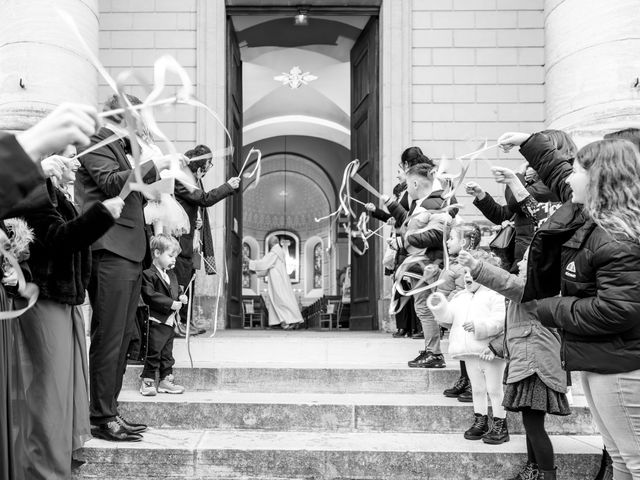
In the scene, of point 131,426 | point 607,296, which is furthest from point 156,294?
point 607,296

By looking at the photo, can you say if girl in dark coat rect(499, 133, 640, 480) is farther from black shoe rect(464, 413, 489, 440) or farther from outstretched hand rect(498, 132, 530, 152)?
black shoe rect(464, 413, 489, 440)

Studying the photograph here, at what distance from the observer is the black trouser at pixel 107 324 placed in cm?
389

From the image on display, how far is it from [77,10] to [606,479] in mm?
6464

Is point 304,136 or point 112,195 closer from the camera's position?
point 112,195

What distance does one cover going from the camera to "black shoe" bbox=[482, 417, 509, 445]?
4.23 meters

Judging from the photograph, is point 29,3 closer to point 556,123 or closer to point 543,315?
point 556,123

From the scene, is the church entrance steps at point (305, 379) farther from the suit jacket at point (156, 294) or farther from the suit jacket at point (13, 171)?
the suit jacket at point (13, 171)

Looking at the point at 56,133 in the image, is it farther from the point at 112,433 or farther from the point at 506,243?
the point at 506,243

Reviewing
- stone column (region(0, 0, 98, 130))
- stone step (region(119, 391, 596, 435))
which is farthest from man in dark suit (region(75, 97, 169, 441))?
stone column (region(0, 0, 98, 130))

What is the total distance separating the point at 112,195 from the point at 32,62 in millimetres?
3793

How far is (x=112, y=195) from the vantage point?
12.6 feet

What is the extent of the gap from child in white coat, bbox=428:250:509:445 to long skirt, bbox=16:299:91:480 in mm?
2071

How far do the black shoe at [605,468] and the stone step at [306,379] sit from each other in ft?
5.10

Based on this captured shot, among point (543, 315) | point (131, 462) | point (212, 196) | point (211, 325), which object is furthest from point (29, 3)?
point (543, 315)
